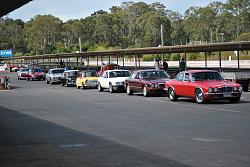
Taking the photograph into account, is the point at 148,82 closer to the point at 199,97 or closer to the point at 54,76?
the point at 199,97

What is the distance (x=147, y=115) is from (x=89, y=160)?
812cm

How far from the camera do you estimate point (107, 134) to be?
12.5 meters

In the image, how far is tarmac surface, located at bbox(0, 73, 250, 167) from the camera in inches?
352

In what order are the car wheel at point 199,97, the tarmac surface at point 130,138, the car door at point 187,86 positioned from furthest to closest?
the car door at point 187,86, the car wheel at point 199,97, the tarmac surface at point 130,138

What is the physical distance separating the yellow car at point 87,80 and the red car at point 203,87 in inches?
583

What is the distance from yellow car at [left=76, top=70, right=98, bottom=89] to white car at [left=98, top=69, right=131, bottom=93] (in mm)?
3689

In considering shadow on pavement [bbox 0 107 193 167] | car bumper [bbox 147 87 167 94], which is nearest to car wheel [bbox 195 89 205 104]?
car bumper [bbox 147 87 167 94]

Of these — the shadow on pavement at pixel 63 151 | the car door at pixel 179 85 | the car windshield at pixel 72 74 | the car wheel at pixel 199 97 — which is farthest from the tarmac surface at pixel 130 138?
the car windshield at pixel 72 74

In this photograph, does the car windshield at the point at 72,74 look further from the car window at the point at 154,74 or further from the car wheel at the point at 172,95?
the car wheel at the point at 172,95

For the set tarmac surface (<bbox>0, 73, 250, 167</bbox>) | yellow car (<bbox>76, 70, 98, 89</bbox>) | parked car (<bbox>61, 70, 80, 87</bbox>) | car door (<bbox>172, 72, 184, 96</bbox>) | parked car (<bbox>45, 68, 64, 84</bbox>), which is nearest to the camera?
tarmac surface (<bbox>0, 73, 250, 167</bbox>)

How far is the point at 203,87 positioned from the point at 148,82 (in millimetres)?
6528

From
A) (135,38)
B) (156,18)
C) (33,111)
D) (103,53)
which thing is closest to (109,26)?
(135,38)

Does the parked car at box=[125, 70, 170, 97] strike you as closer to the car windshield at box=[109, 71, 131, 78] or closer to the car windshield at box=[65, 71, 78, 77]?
the car windshield at box=[109, 71, 131, 78]

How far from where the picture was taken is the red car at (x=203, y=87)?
20.3 metres
